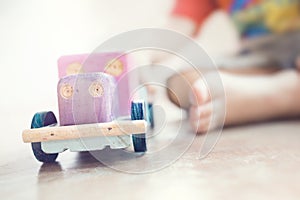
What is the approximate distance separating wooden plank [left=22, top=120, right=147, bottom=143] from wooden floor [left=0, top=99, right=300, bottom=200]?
8 cm

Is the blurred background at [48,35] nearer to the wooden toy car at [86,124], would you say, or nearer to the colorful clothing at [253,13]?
the colorful clothing at [253,13]

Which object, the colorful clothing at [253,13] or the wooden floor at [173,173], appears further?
the colorful clothing at [253,13]

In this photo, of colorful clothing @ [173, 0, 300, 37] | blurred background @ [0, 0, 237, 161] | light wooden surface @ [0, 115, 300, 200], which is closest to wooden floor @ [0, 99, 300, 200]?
light wooden surface @ [0, 115, 300, 200]

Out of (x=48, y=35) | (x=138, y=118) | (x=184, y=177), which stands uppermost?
(x=48, y=35)

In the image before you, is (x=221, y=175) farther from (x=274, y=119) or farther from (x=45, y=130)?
(x=274, y=119)

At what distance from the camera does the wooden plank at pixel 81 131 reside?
0.77 m

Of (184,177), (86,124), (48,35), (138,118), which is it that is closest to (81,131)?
A: (86,124)

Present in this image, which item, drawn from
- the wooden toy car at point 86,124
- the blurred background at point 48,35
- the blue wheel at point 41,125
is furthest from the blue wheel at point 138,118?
the blurred background at point 48,35

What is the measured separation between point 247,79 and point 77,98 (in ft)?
2.47

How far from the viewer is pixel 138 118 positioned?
841 mm

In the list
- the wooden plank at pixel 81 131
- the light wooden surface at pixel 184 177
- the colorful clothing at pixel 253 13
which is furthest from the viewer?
the colorful clothing at pixel 253 13

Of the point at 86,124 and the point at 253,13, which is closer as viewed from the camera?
the point at 86,124

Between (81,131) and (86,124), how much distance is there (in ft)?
0.09

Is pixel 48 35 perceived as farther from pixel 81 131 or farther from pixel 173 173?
pixel 173 173
